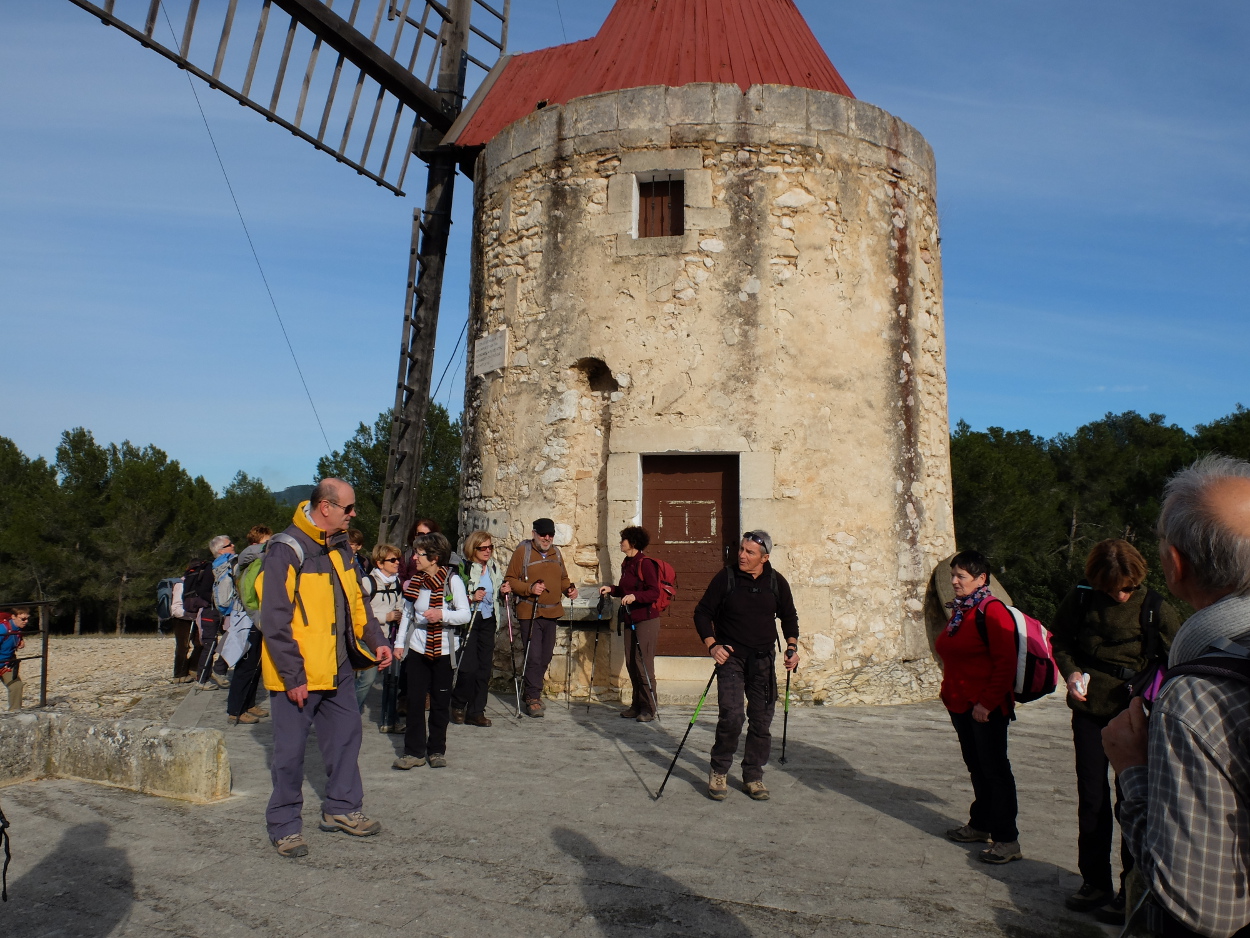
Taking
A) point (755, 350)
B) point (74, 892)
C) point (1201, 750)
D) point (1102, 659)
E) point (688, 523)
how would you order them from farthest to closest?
point (688, 523) → point (755, 350) → point (1102, 659) → point (74, 892) → point (1201, 750)

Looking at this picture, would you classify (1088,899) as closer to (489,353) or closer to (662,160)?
(662,160)

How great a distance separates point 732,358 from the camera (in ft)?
27.2

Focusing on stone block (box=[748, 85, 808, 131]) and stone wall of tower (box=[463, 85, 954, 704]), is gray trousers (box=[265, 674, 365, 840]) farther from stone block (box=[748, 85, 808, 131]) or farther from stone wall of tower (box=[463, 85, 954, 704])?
stone block (box=[748, 85, 808, 131])

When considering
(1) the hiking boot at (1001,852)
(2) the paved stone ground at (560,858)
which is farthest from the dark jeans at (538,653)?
(1) the hiking boot at (1001,852)

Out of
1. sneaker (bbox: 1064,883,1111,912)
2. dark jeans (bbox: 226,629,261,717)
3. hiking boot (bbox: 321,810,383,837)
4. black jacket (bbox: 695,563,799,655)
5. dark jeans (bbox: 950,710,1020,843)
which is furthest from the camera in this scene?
dark jeans (bbox: 226,629,261,717)

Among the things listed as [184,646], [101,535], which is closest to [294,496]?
[101,535]

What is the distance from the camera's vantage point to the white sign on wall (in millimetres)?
9242

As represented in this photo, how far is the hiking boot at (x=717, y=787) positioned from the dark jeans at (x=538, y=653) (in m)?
2.68

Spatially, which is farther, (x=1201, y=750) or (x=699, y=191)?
(x=699, y=191)

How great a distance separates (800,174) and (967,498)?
53.4 ft

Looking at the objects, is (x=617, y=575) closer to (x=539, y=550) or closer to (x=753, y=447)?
(x=539, y=550)

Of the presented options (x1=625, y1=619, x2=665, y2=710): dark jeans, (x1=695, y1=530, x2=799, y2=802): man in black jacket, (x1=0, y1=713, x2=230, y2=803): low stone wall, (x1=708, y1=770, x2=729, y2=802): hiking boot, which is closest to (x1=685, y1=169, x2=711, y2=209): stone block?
(x1=625, y1=619, x2=665, y2=710): dark jeans

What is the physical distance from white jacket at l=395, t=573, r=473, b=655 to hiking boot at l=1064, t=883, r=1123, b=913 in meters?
3.59

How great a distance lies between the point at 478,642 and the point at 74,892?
11.6ft
